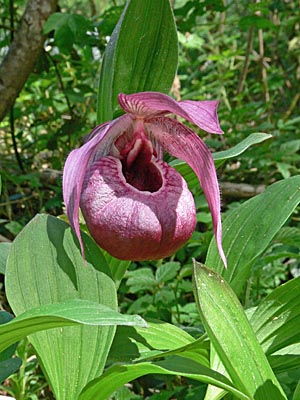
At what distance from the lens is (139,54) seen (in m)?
0.90

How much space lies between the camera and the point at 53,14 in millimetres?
1634

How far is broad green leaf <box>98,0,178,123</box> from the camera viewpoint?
2.86ft

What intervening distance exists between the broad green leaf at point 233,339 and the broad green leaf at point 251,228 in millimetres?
202

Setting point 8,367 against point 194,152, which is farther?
point 194,152

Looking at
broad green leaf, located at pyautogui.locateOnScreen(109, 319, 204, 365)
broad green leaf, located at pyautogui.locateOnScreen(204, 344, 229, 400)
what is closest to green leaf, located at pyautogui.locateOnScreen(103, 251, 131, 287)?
broad green leaf, located at pyautogui.locateOnScreen(109, 319, 204, 365)

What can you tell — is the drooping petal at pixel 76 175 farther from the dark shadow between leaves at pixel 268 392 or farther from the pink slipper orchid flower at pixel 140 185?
the dark shadow between leaves at pixel 268 392

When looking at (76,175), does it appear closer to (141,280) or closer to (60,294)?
(60,294)

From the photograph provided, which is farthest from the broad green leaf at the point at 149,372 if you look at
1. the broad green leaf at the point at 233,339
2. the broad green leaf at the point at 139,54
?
the broad green leaf at the point at 139,54

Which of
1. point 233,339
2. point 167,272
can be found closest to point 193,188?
point 167,272

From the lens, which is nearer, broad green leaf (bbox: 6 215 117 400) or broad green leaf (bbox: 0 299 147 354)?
broad green leaf (bbox: 0 299 147 354)

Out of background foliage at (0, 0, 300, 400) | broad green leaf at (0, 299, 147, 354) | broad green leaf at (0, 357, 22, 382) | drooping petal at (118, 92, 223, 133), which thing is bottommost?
background foliage at (0, 0, 300, 400)

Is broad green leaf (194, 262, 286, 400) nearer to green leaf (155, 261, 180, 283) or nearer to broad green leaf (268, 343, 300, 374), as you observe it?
broad green leaf (268, 343, 300, 374)

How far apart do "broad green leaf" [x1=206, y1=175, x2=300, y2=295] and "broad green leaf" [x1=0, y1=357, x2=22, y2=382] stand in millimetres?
360

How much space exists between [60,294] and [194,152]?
0.95ft
